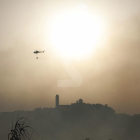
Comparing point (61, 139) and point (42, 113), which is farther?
point (61, 139)

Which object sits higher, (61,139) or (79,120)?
(79,120)

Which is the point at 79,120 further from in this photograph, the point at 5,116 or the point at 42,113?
the point at 5,116

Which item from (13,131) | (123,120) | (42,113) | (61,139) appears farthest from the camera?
(61,139)

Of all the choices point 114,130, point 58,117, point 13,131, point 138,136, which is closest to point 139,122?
point 138,136

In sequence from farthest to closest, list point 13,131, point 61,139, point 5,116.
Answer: point 61,139 → point 5,116 → point 13,131

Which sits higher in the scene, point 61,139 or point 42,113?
point 42,113

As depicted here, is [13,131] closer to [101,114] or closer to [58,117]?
[101,114]

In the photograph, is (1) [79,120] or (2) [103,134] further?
(1) [79,120]

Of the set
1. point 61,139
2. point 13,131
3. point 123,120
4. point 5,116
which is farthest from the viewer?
point 61,139

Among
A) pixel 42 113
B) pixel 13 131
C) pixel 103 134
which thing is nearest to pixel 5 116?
pixel 42 113
